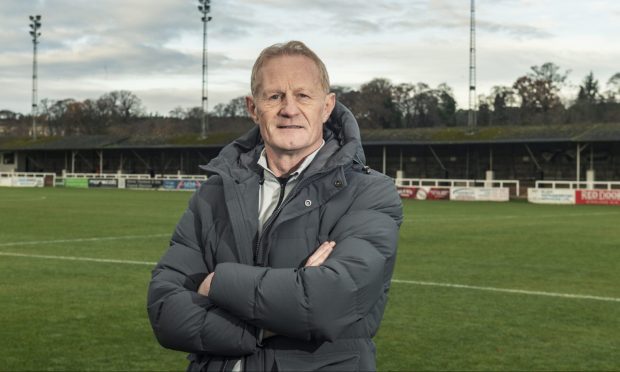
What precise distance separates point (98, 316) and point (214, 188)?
22.5 ft

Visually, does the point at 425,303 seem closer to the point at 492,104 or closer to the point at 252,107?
the point at 252,107

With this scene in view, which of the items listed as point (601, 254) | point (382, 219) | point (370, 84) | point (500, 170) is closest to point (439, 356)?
point (382, 219)

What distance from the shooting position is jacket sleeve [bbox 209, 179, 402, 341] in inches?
108

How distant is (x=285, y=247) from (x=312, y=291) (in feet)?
0.79

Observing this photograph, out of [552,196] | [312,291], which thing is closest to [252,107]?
[312,291]

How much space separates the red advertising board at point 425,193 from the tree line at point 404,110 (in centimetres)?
5623

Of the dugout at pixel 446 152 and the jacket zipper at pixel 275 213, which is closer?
the jacket zipper at pixel 275 213

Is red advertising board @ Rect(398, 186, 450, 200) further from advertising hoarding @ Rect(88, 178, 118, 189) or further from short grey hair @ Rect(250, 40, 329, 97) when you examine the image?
short grey hair @ Rect(250, 40, 329, 97)

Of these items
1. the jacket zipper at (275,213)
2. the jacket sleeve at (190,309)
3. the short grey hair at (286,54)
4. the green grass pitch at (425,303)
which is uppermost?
the short grey hair at (286,54)

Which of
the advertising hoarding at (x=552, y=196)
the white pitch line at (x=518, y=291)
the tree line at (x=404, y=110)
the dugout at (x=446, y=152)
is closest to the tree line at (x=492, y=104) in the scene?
the tree line at (x=404, y=110)

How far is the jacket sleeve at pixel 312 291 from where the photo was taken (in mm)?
2748

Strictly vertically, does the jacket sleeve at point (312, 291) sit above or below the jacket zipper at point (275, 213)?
below

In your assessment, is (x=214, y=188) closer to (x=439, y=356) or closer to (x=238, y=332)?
(x=238, y=332)

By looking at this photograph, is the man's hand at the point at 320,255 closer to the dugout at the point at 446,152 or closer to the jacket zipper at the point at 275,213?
the jacket zipper at the point at 275,213
